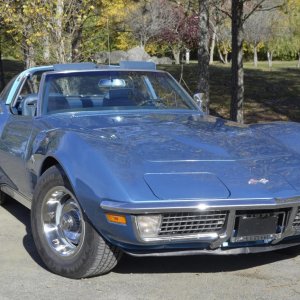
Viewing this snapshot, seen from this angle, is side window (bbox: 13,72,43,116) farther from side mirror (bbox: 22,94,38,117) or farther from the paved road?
the paved road

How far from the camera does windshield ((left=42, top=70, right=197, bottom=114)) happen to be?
5.54 metres

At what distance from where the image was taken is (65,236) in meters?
4.43

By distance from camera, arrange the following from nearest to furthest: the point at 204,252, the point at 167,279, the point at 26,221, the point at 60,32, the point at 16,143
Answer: the point at 204,252
the point at 167,279
the point at 16,143
the point at 26,221
the point at 60,32

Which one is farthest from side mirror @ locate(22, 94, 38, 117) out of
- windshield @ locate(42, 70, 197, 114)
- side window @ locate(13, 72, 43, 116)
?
windshield @ locate(42, 70, 197, 114)

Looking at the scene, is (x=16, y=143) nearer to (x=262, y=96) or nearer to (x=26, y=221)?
(x=26, y=221)

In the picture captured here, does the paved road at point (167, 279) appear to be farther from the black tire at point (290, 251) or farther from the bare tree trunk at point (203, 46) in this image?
the bare tree trunk at point (203, 46)

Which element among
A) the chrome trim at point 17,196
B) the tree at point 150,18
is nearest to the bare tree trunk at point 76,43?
the chrome trim at point 17,196

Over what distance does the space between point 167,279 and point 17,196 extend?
78.4 inches

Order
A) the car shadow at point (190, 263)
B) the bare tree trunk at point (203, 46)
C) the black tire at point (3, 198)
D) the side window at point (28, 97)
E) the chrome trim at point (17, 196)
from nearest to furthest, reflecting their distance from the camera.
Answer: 1. the car shadow at point (190, 263)
2. the chrome trim at point (17, 196)
3. the side window at point (28, 97)
4. the black tire at point (3, 198)
5. the bare tree trunk at point (203, 46)

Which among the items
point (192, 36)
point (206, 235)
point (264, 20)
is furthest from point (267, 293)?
point (264, 20)

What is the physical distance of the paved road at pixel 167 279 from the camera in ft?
13.2

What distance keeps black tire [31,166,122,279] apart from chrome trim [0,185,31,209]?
0.78 meters

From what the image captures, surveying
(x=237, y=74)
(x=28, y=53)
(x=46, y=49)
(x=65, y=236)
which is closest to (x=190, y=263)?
(x=65, y=236)

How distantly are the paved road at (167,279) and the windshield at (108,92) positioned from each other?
4.64 feet
